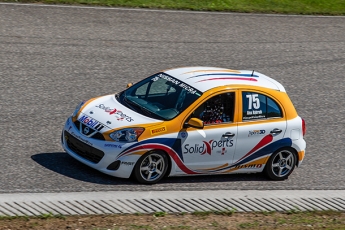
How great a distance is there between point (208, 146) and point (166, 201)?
129cm

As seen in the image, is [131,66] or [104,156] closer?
[104,156]

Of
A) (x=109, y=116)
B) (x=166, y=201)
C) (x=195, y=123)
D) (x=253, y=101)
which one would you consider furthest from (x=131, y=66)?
(x=166, y=201)

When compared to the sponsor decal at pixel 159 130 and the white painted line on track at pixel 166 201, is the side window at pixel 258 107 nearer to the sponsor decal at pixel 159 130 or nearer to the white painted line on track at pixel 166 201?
the white painted line on track at pixel 166 201

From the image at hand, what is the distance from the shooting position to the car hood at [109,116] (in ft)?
35.4

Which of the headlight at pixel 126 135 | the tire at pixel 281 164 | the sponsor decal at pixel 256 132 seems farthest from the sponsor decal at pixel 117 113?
the tire at pixel 281 164

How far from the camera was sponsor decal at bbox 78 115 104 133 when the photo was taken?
10.8 m

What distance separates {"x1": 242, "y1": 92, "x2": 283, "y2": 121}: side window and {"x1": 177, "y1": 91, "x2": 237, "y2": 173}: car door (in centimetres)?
24

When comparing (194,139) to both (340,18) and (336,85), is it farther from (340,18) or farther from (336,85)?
(340,18)

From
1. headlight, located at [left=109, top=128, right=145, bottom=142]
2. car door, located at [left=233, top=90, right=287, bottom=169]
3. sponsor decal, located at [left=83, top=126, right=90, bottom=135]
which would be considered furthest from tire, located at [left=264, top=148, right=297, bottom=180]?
sponsor decal, located at [left=83, top=126, right=90, bottom=135]

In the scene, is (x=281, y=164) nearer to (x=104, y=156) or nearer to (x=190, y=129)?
(x=190, y=129)

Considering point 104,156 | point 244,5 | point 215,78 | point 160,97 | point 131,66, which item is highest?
point 244,5

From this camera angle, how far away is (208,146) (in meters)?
11.1

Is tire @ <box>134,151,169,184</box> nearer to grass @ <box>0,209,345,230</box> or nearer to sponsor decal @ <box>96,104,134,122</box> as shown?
sponsor decal @ <box>96,104,134,122</box>

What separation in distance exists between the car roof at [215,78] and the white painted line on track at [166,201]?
1660mm
